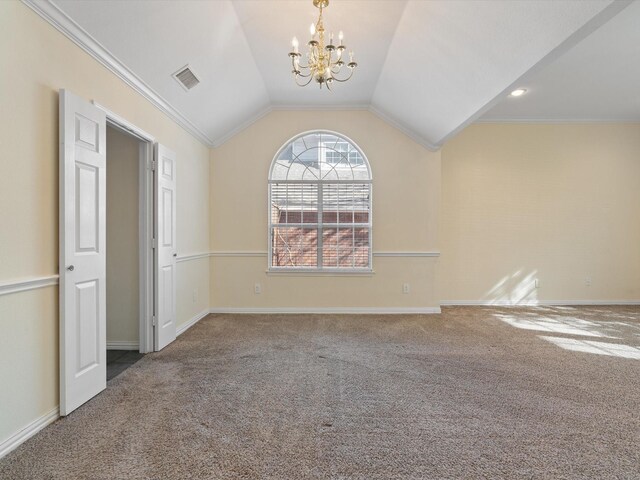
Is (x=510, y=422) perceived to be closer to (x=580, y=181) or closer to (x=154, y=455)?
(x=154, y=455)

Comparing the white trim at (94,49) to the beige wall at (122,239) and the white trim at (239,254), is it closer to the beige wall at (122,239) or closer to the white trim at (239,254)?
the beige wall at (122,239)

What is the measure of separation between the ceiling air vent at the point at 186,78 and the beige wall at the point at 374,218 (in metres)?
1.58

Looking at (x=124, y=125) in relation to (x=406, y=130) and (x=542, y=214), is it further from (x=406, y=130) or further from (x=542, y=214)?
(x=542, y=214)

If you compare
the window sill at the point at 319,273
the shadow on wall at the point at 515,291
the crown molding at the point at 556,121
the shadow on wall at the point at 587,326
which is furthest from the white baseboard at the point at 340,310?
the crown molding at the point at 556,121

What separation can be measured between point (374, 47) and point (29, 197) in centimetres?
323

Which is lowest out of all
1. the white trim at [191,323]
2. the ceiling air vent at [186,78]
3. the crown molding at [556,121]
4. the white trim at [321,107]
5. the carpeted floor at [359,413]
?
the carpeted floor at [359,413]

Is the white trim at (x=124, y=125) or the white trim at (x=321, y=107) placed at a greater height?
the white trim at (x=321, y=107)

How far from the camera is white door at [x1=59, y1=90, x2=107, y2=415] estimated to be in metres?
2.09

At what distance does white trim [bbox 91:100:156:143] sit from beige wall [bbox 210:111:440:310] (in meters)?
1.77

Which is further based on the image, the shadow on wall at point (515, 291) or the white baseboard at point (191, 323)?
the shadow on wall at point (515, 291)

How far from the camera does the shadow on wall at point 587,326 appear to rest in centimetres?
345

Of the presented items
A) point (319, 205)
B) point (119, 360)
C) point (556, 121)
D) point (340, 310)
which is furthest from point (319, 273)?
point (556, 121)

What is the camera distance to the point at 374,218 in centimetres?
494

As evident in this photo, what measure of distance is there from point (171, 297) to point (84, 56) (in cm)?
230
